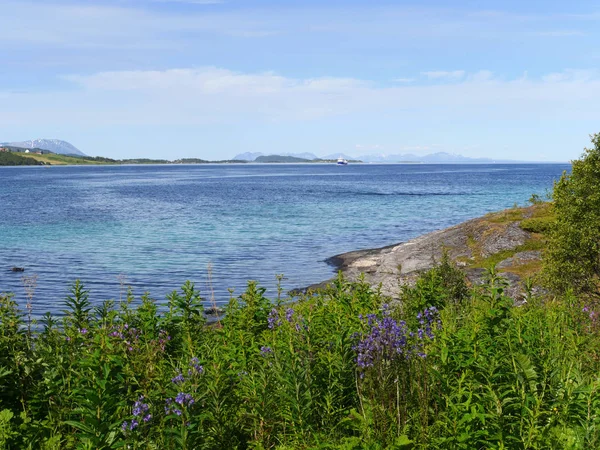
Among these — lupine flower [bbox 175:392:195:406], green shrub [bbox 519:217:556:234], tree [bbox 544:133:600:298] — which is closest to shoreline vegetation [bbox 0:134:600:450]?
lupine flower [bbox 175:392:195:406]

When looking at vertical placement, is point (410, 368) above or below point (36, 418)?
above

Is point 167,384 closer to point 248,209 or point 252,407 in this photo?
point 252,407

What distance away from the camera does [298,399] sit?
6742mm

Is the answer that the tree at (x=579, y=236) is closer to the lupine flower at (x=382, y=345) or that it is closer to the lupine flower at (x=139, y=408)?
the lupine flower at (x=382, y=345)

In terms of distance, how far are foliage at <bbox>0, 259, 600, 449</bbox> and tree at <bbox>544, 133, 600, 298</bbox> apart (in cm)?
986

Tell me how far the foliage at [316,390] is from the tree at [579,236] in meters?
9.86

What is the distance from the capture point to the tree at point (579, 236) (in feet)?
58.0

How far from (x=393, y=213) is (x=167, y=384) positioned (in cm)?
6809

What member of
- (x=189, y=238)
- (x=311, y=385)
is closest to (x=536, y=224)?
(x=311, y=385)

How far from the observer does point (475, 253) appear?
103ft

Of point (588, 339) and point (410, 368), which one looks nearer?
point (410, 368)

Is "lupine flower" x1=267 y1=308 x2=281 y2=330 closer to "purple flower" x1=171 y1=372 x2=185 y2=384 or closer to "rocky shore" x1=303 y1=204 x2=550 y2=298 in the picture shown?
"purple flower" x1=171 y1=372 x2=185 y2=384

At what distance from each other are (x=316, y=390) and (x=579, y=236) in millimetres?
13668

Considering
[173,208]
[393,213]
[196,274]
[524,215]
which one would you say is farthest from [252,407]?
[173,208]
